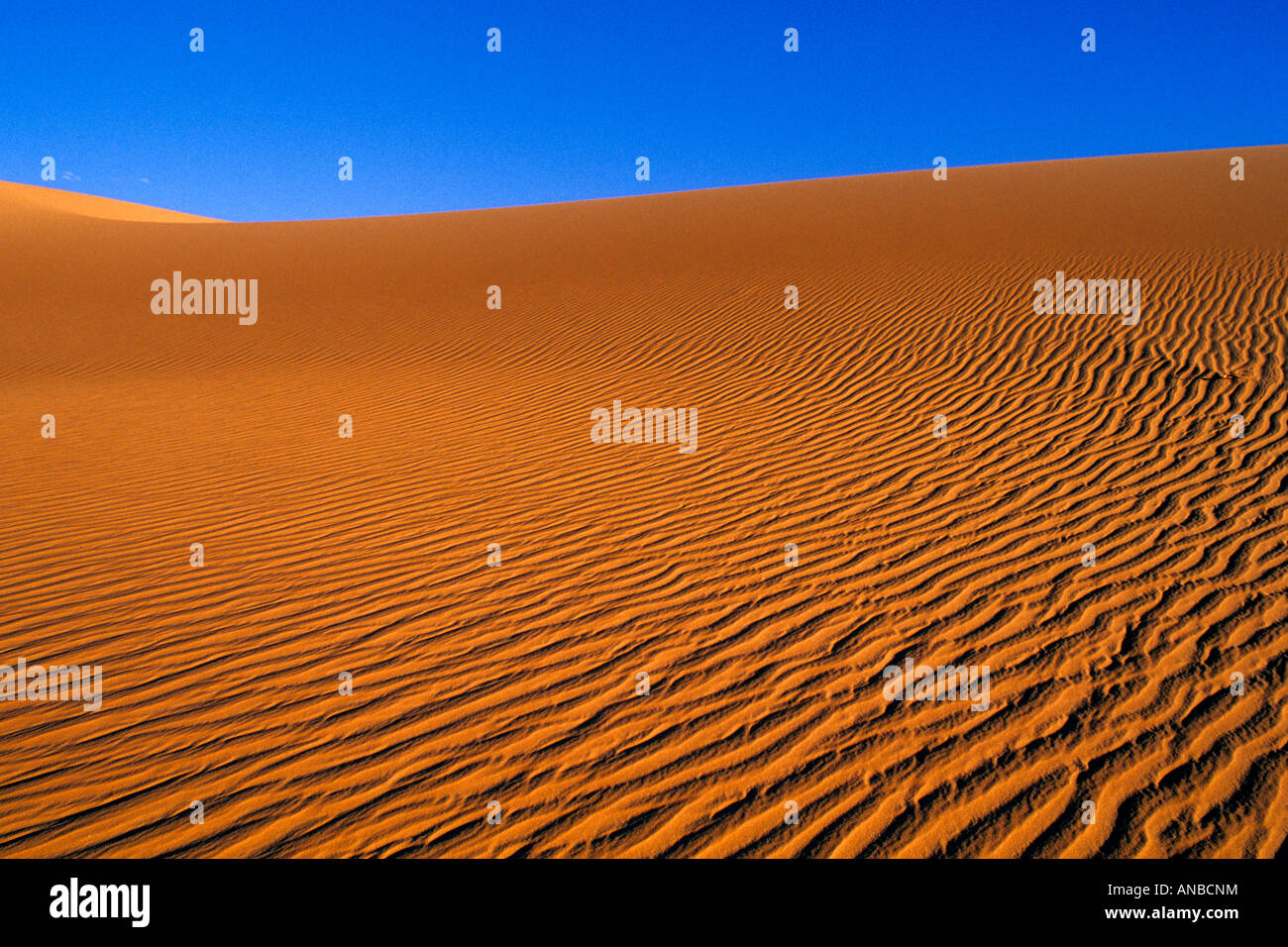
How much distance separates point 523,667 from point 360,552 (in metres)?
1.96

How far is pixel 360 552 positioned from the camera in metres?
4.95

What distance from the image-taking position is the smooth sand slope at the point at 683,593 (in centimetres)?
271

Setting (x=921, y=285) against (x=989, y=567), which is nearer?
(x=989, y=567)

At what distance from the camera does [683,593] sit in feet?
14.1

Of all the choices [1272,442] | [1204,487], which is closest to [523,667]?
[1204,487]

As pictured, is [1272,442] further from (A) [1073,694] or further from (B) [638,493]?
(B) [638,493]

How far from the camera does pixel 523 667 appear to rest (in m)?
3.61

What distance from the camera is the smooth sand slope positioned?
2709 mm

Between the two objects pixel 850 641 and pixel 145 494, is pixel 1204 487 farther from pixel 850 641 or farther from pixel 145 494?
pixel 145 494

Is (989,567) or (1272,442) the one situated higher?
(1272,442)

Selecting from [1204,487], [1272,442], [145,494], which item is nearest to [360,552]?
[145,494]
